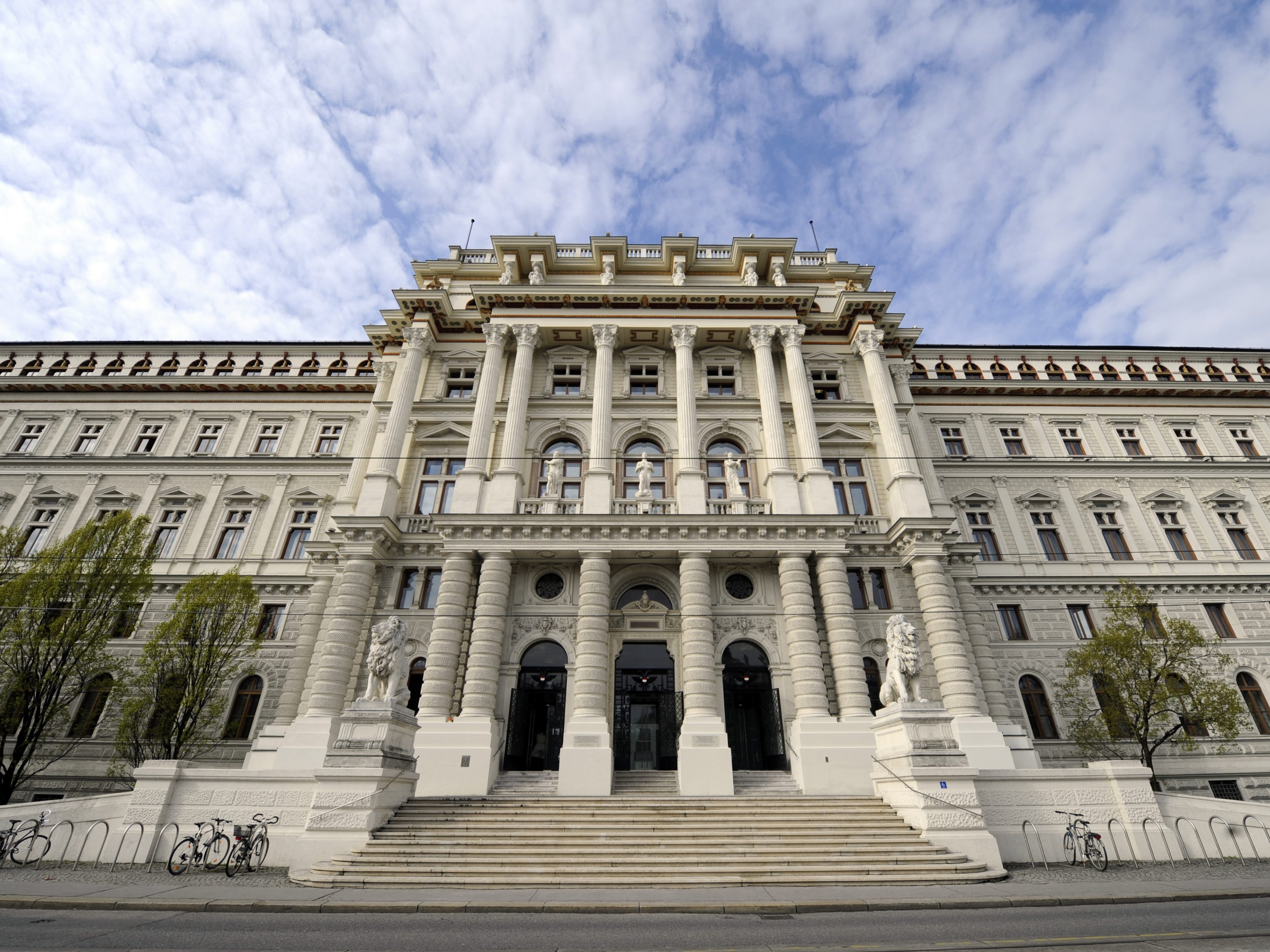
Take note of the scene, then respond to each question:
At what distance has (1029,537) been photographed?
29906 millimetres

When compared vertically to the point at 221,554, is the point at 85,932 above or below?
below

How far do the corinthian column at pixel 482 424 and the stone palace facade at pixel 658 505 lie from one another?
0.56 feet

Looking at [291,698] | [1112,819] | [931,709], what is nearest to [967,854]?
[931,709]

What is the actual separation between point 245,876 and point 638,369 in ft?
79.2

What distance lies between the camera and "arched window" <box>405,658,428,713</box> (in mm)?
23422

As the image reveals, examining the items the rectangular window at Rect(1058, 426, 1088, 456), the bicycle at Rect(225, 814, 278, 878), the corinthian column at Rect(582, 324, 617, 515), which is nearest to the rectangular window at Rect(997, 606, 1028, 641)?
the rectangular window at Rect(1058, 426, 1088, 456)

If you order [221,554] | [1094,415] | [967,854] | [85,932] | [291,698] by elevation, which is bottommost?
[85,932]

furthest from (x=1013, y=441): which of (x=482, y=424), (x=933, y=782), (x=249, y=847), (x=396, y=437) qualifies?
(x=249, y=847)

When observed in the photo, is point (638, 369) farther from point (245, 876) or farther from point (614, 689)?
point (245, 876)

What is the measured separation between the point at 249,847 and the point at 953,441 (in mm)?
33998

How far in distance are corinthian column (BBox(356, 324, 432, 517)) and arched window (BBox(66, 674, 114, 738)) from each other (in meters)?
13.5

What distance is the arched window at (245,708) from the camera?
2566 cm

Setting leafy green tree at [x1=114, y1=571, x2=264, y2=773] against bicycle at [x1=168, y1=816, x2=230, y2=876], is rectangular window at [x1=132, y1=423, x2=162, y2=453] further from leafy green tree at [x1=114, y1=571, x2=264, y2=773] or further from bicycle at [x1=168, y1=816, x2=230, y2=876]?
bicycle at [x1=168, y1=816, x2=230, y2=876]

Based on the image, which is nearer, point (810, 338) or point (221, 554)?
point (221, 554)
